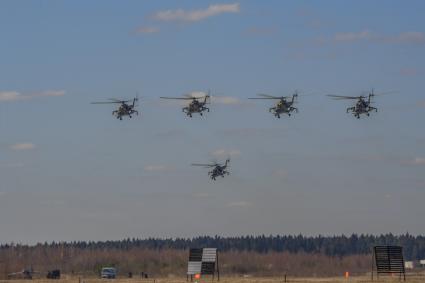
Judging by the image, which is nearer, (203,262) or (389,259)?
(389,259)

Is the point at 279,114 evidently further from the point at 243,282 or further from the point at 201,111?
the point at 243,282

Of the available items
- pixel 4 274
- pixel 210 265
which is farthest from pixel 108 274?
pixel 210 265

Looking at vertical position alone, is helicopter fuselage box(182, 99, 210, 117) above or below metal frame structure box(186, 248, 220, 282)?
above

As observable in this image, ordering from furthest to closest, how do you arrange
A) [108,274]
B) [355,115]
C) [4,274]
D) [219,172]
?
[4,274], [108,274], [219,172], [355,115]

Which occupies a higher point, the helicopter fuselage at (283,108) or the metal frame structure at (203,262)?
the helicopter fuselage at (283,108)

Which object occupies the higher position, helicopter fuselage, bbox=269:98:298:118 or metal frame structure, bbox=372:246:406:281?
helicopter fuselage, bbox=269:98:298:118

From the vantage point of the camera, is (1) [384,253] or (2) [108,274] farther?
(2) [108,274]

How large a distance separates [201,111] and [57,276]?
45759 mm

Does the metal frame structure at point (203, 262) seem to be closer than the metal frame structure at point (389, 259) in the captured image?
No

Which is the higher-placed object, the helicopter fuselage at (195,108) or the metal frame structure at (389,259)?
the helicopter fuselage at (195,108)

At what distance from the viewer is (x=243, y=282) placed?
4021 inches

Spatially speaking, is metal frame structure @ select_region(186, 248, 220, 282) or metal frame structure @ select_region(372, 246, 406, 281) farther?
metal frame structure @ select_region(186, 248, 220, 282)

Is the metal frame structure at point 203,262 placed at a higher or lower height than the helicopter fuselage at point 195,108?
lower

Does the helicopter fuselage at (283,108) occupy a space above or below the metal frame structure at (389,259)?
above
